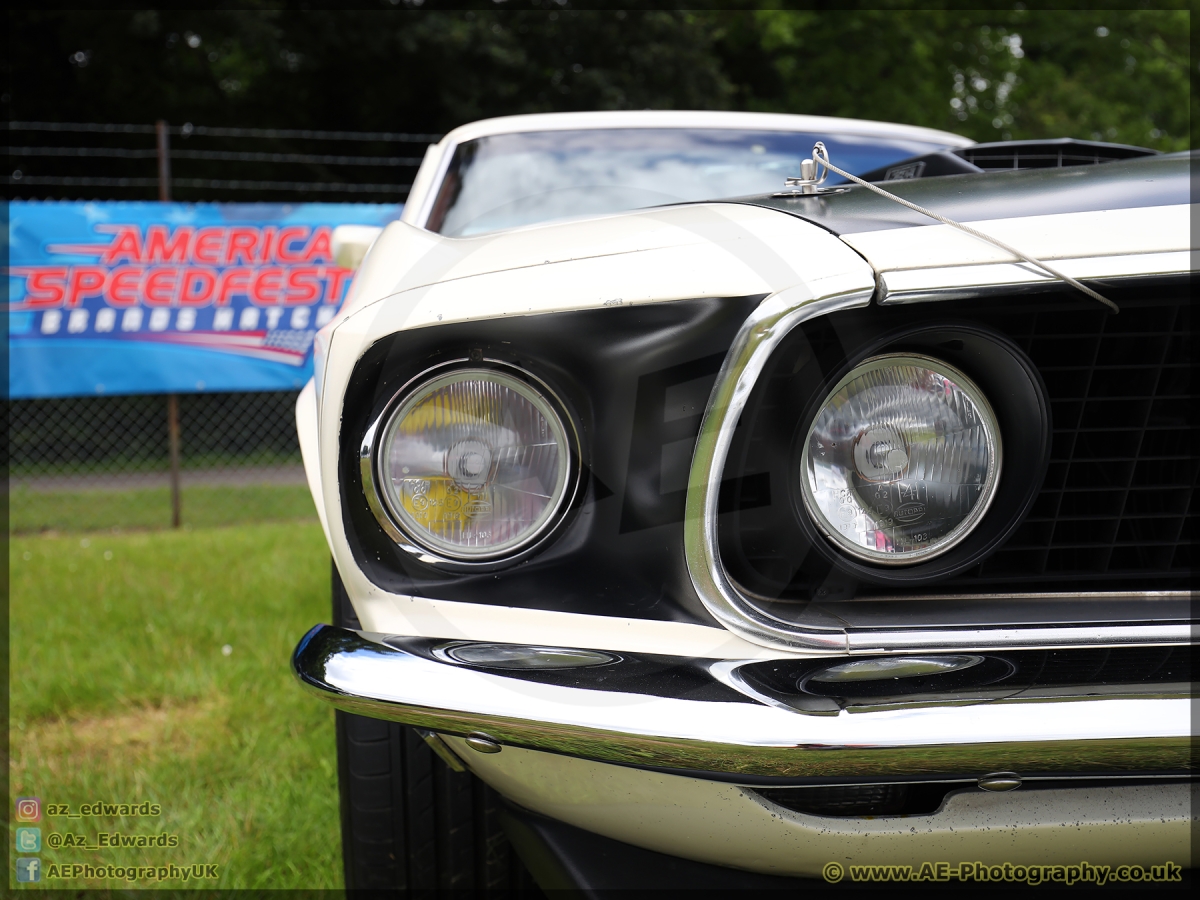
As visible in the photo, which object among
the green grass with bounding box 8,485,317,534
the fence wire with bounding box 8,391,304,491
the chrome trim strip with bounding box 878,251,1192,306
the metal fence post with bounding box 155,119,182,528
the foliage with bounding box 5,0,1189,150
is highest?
the foliage with bounding box 5,0,1189,150

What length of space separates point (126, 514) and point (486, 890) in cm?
573

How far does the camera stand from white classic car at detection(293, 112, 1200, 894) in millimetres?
938

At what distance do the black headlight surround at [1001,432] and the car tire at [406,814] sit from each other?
0.69 m

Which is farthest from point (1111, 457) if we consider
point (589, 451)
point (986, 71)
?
point (986, 71)

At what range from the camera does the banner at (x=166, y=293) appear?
5.07m

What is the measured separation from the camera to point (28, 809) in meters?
1.85

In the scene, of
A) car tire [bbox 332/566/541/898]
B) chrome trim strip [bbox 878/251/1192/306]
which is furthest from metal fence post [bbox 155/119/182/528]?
chrome trim strip [bbox 878/251/1192/306]

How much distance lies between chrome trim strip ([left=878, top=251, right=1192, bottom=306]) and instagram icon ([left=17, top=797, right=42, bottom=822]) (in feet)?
6.50

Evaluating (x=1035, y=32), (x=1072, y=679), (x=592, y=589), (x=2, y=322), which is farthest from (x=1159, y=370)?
(x=1035, y=32)

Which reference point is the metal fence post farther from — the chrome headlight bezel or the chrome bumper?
the chrome bumper

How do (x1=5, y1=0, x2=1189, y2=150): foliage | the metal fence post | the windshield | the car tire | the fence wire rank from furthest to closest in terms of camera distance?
(x1=5, y1=0, x2=1189, y2=150): foliage
the fence wire
the metal fence post
the windshield
the car tire

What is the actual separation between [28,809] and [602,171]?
1955mm

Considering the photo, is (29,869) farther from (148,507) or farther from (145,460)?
(145,460)

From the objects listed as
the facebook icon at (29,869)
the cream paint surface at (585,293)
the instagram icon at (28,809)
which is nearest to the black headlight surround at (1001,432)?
the cream paint surface at (585,293)
